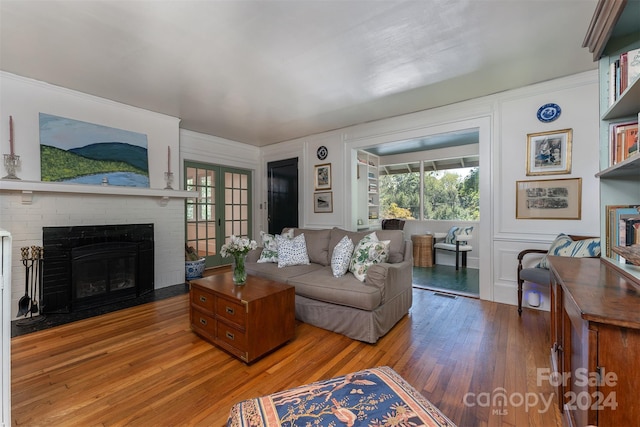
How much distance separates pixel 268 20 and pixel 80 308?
12.0 feet

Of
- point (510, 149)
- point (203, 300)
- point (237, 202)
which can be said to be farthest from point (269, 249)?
point (510, 149)

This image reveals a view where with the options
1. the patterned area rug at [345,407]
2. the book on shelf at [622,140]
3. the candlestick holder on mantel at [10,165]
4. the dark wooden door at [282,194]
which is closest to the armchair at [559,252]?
the book on shelf at [622,140]

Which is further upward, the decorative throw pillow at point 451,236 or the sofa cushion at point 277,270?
the decorative throw pillow at point 451,236

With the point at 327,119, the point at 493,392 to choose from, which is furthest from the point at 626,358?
the point at 327,119

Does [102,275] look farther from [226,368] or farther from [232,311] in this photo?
[226,368]

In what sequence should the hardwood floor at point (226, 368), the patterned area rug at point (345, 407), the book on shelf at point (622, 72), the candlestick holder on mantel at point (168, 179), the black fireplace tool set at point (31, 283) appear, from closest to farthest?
the patterned area rug at point (345, 407) < the book on shelf at point (622, 72) < the hardwood floor at point (226, 368) < the black fireplace tool set at point (31, 283) < the candlestick holder on mantel at point (168, 179)

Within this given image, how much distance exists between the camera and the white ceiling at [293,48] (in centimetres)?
186

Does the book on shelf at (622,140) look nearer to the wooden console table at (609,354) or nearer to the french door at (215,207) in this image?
the wooden console table at (609,354)

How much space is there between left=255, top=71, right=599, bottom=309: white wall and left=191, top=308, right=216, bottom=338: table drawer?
320 cm

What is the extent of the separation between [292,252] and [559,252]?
276 cm

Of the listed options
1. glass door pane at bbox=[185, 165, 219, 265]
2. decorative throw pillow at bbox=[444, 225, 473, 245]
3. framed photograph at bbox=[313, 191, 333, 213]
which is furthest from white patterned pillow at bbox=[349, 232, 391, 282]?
glass door pane at bbox=[185, 165, 219, 265]

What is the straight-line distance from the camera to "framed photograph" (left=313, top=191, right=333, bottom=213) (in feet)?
15.9

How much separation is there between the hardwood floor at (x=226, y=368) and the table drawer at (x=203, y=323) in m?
0.09

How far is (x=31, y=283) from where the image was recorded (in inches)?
112
